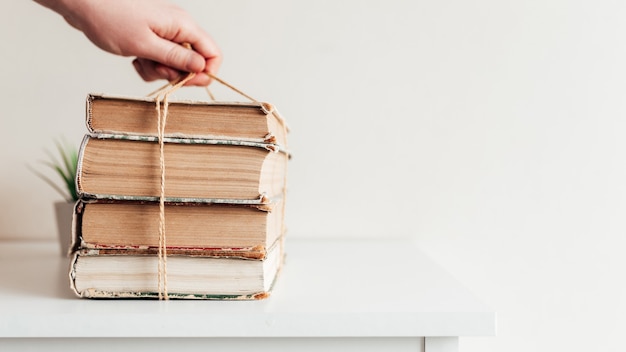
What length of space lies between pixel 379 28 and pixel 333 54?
0.31 ft

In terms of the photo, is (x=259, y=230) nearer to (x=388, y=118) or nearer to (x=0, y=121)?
(x=388, y=118)

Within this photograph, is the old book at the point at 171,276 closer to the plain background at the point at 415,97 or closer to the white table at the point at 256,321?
the white table at the point at 256,321

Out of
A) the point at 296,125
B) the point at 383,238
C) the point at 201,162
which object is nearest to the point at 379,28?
the point at 296,125

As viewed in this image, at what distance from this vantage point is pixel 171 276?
22.9 inches

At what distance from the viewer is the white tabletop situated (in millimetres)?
529

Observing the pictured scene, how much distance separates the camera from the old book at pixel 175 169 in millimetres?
564

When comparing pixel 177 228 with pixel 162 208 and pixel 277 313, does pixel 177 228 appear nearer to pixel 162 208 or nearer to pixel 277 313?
pixel 162 208

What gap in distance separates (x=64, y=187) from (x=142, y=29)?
20.2 inches

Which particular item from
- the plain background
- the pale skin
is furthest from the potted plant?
the pale skin

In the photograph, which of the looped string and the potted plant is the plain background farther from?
the looped string

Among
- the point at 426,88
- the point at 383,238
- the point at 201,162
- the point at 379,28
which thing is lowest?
the point at 383,238

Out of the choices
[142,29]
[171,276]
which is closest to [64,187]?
[142,29]

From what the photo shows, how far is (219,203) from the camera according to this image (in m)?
0.58

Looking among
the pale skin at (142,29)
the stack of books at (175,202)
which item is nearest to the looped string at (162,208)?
the stack of books at (175,202)
